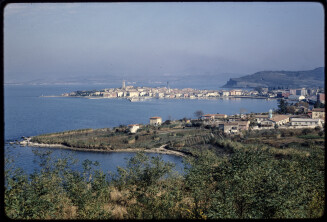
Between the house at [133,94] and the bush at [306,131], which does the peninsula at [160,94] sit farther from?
the bush at [306,131]

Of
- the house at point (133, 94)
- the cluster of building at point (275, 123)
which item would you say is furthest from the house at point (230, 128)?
the house at point (133, 94)

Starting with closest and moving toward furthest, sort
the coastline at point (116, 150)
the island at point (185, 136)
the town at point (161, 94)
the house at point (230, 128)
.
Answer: the coastline at point (116, 150) < the island at point (185, 136) < the house at point (230, 128) < the town at point (161, 94)

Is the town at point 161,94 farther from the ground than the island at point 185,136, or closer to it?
farther from the ground

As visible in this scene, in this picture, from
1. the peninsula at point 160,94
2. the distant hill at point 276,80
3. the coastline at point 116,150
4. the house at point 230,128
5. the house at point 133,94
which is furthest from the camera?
the house at point 133,94

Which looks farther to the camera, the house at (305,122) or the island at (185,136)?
the house at (305,122)

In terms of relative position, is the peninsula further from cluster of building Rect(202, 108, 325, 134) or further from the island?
cluster of building Rect(202, 108, 325, 134)

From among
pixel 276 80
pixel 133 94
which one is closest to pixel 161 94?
pixel 133 94

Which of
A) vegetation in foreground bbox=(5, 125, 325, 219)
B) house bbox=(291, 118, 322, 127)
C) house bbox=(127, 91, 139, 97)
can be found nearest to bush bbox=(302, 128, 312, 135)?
house bbox=(291, 118, 322, 127)

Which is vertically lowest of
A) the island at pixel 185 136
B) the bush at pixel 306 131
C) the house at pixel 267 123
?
the island at pixel 185 136

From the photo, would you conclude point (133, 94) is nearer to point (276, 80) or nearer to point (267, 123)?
point (276, 80)
